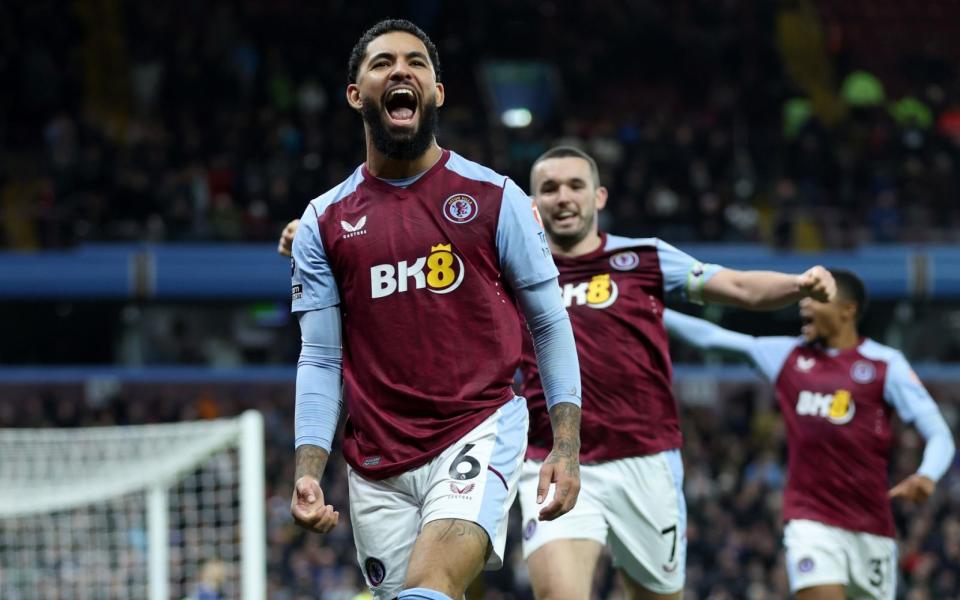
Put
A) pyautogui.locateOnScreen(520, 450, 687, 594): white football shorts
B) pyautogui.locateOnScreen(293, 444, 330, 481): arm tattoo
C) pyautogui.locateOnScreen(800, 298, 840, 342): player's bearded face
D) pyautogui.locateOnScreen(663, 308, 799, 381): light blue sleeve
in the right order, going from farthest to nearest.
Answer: pyautogui.locateOnScreen(800, 298, 840, 342): player's bearded face → pyautogui.locateOnScreen(663, 308, 799, 381): light blue sleeve → pyautogui.locateOnScreen(520, 450, 687, 594): white football shorts → pyautogui.locateOnScreen(293, 444, 330, 481): arm tattoo

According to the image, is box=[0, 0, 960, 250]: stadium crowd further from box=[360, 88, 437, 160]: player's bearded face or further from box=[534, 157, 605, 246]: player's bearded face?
box=[360, 88, 437, 160]: player's bearded face

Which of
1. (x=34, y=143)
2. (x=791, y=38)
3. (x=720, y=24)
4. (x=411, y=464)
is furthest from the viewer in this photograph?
(x=791, y=38)

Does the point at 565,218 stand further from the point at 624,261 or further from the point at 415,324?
the point at 415,324

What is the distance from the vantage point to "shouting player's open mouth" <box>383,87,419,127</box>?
4.29 m

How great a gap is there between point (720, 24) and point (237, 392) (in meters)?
10.6

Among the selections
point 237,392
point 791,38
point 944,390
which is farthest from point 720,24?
point 237,392

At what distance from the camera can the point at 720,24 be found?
951 inches

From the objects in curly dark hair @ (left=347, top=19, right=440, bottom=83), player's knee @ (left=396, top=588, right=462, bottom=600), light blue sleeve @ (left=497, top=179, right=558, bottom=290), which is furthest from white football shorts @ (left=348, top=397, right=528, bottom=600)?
curly dark hair @ (left=347, top=19, right=440, bottom=83)

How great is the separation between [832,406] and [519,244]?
340cm

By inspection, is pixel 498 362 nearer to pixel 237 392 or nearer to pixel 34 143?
pixel 237 392

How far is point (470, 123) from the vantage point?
20750mm

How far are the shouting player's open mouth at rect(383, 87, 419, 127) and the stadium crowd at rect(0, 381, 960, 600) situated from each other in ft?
33.7

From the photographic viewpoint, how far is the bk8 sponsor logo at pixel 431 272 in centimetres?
429

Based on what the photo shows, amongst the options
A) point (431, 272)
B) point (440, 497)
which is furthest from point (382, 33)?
point (440, 497)
